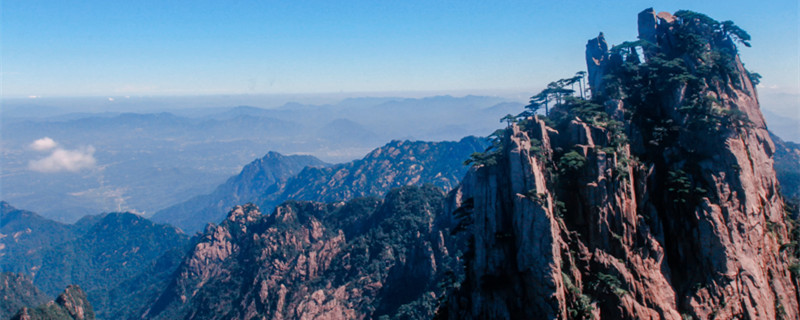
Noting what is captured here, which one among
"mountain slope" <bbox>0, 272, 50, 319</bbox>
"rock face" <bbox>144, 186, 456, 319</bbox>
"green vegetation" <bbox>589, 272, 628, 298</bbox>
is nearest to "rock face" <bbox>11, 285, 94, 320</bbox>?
"rock face" <bbox>144, 186, 456, 319</bbox>

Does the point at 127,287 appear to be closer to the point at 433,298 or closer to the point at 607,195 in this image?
the point at 433,298

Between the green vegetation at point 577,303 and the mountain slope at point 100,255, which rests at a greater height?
the green vegetation at point 577,303

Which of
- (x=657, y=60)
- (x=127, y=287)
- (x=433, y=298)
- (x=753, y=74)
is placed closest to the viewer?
(x=657, y=60)

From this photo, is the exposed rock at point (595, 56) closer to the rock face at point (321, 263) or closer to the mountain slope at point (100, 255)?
the rock face at point (321, 263)

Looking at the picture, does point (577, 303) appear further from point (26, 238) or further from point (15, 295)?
point (26, 238)

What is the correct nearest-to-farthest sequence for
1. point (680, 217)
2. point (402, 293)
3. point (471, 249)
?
point (680, 217) < point (471, 249) < point (402, 293)

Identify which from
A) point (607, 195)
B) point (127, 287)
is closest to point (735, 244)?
point (607, 195)

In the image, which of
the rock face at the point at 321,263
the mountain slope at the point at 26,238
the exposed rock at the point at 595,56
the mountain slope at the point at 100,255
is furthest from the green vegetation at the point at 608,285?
the mountain slope at the point at 26,238
